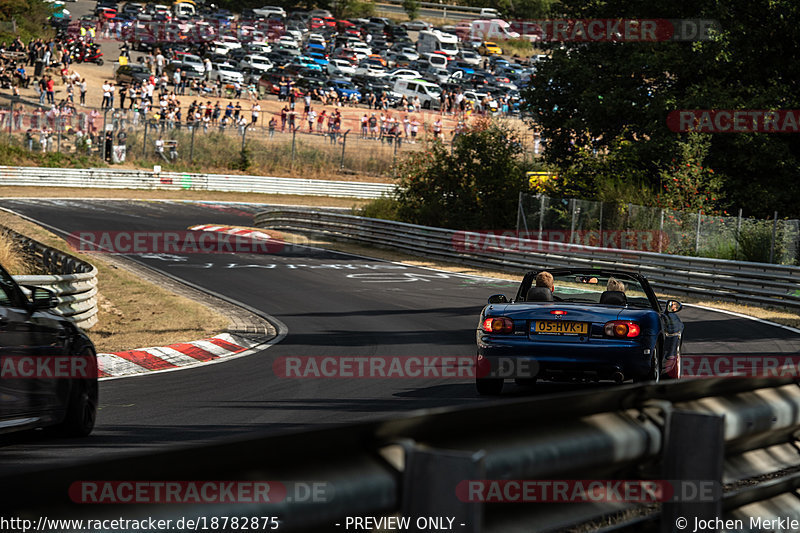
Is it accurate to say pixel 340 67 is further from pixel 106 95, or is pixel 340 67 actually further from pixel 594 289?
pixel 594 289

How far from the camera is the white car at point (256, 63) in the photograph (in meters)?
72.1

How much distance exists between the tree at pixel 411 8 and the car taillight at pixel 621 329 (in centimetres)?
10099

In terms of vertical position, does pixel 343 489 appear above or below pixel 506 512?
above

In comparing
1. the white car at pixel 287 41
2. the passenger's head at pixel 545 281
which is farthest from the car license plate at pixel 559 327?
the white car at pixel 287 41

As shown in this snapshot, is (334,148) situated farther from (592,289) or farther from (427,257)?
(592,289)

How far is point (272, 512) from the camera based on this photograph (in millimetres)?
2467

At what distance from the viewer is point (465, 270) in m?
27.8

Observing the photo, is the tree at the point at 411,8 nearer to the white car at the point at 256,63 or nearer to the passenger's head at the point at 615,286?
the white car at the point at 256,63

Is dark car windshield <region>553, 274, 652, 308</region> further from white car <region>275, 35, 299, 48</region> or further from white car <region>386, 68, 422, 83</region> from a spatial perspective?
white car <region>275, 35, 299, 48</region>

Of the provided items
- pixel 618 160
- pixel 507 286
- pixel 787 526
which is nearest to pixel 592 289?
pixel 787 526

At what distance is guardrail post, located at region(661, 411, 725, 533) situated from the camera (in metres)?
3.73

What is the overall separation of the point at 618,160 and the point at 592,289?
21.6 meters

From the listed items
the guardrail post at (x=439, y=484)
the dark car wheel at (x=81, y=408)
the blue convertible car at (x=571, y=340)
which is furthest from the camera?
the blue convertible car at (x=571, y=340)

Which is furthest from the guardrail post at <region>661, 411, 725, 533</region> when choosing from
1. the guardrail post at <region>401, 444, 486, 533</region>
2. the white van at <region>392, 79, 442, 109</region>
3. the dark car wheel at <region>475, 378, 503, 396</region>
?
the white van at <region>392, 79, 442, 109</region>
